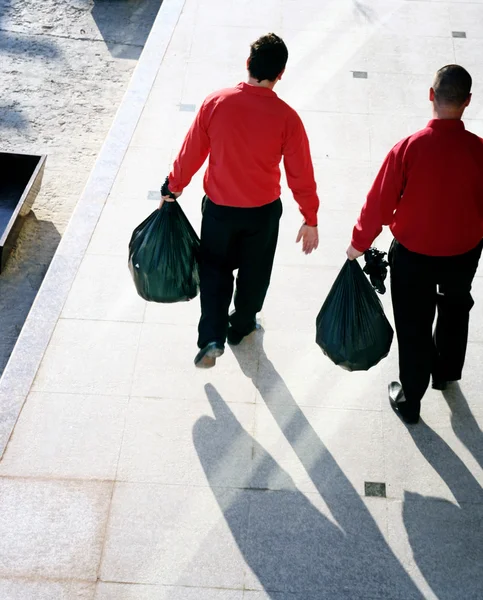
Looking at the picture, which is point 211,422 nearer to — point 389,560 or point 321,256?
point 389,560

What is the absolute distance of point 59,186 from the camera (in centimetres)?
690

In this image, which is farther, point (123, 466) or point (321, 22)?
point (321, 22)

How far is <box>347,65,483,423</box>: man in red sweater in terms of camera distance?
128 inches

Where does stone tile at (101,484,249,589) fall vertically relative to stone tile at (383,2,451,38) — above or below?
below

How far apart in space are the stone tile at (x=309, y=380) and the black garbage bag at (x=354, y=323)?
1.36 ft

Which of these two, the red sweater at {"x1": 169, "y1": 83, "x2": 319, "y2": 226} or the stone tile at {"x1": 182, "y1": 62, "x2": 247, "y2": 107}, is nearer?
the red sweater at {"x1": 169, "y1": 83, "x2": 319, "y2": 226}

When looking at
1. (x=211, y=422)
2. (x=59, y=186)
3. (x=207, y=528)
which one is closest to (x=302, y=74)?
(x=59, y=186)

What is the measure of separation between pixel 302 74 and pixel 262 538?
4385mm

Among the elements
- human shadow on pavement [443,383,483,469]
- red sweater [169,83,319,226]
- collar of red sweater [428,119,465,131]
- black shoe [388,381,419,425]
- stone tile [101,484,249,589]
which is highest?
collar of red sweater [428,119,465,131]

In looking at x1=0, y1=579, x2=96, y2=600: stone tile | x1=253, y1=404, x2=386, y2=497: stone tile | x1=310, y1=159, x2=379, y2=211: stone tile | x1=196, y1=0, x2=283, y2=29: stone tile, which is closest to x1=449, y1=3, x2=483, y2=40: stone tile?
x1=196, y1=0, x2=283, y2=29: stone tile

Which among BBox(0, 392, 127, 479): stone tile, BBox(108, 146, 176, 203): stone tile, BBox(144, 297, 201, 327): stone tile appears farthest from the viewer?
BBox(108, 146, 176, 203): stone tile

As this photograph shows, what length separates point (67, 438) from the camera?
3.99 meters

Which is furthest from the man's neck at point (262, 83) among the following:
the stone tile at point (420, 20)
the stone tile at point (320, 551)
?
the stone tile at point (420, 20)

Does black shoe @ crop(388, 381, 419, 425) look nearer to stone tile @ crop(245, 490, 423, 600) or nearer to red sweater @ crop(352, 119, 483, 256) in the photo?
Answer: stone tile @ crop(245, 490, 423, 600)
